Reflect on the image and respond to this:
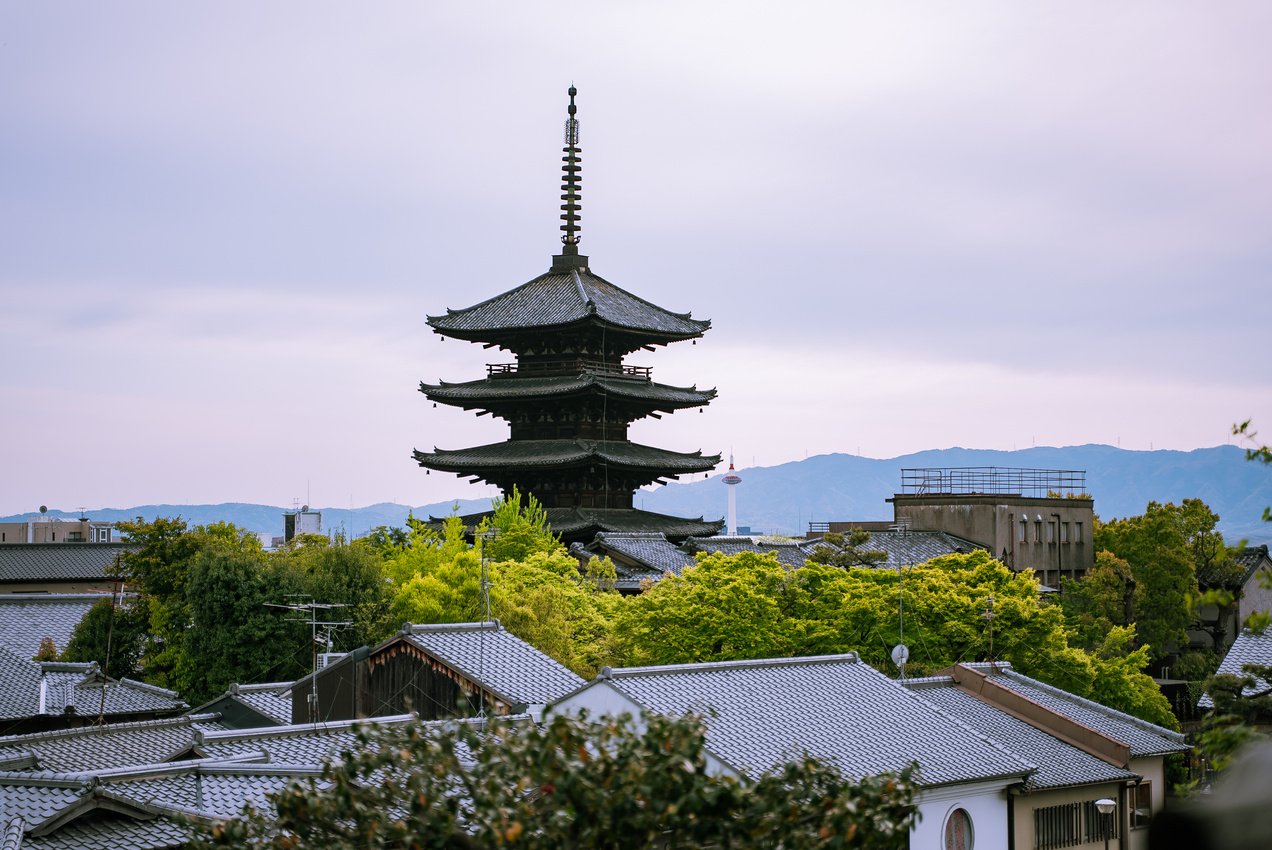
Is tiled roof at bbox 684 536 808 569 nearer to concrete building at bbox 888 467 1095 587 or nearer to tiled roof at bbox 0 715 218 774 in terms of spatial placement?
concrete building at bbox 888 467 1095 587

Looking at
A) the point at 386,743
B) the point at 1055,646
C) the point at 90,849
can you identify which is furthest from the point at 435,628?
the point at 386,743

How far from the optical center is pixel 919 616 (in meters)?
42.9

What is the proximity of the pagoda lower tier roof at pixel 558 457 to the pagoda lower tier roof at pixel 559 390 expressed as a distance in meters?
2.11

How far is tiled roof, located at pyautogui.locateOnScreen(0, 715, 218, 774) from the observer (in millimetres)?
28641

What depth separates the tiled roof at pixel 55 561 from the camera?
86750 mm

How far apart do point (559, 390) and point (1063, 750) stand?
34.3m

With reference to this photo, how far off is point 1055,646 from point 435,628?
19086mm

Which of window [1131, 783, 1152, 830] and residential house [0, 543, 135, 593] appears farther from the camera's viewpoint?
residential house [0, 543, 135, 593]

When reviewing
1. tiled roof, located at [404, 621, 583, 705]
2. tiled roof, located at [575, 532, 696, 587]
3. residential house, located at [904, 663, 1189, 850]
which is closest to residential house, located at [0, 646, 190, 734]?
tiled roof, located at [404, 621, 583, 705]

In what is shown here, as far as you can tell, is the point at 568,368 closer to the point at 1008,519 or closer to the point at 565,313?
the point at 565,313

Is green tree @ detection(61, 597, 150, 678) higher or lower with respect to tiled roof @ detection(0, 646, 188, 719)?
higher

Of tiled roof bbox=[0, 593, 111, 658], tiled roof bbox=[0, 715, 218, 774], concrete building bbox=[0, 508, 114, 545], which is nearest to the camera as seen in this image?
tiled roof bbox=[0, 715, 218, 774]

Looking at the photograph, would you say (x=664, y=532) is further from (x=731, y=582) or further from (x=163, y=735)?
(x=163, y=735)

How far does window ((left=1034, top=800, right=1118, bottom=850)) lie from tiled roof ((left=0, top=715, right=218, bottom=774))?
16.6 meters
